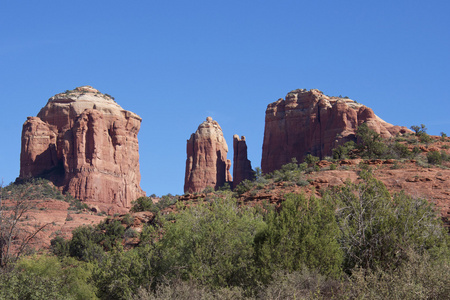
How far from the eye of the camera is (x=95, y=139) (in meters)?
91.8

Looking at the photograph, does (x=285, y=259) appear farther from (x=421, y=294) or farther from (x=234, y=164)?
(x=234, y=164)

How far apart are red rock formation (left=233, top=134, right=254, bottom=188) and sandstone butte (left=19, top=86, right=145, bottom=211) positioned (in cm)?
1545

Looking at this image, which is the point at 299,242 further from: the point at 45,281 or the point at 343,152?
the point at 343,152

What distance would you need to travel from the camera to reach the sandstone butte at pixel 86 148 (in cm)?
9000

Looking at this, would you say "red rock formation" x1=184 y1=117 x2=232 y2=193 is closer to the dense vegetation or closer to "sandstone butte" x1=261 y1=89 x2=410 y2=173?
"sandstone butte" x1=261 y1=89 x2=410 y2=173

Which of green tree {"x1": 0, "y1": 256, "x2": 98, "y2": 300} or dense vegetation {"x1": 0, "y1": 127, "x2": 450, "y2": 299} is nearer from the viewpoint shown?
dense vegetation {"x1": 0, "y1": 127, "x2": 450, "y2": 299}

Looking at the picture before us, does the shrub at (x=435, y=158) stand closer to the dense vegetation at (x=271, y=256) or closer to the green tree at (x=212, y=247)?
the dense vegetation at (x=271, y=256)

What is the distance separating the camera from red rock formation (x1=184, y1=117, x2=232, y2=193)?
103 meters

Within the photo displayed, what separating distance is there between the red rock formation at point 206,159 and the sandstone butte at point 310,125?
35.8 feet

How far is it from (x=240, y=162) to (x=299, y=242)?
76088mm

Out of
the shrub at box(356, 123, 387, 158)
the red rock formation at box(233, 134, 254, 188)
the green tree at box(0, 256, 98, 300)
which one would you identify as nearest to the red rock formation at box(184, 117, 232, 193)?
the red rock formation at box(233, 134, 254, 188)

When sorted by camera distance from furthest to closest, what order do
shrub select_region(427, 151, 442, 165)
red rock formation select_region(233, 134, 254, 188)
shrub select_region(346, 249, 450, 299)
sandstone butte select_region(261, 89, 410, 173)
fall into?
red rock formation select_region(233, 134, 254, 188), sandstone butte select_region(261, 89, 410, 173), shrub select_region(427, 151, 442, 165), shrub select_region(346, 249, 450, 299)

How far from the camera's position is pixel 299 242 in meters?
26.7

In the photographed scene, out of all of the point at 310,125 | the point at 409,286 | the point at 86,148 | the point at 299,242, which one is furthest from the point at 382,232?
the point at 86,148
